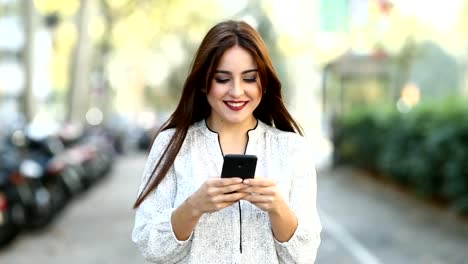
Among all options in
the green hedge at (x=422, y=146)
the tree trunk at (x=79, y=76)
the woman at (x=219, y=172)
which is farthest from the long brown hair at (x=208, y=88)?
the tree trunk at (x=79, y=76)

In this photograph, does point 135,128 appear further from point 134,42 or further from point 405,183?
point 405,183

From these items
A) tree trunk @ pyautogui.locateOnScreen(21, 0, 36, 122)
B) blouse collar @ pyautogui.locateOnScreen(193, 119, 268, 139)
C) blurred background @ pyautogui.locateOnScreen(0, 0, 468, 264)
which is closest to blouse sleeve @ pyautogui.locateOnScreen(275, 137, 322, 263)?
blouse collar @ pyautogui.locateOnScreen(193, 119, 268, 139)

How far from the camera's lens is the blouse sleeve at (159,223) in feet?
7.64

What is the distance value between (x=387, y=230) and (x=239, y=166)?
8.43 metres

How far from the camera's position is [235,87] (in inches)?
92.7

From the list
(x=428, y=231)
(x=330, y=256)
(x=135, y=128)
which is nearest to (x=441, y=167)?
(x=428, y=231)

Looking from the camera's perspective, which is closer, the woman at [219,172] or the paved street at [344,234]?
the woman at [219,172]

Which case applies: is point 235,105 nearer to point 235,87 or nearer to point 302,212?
point 235,87

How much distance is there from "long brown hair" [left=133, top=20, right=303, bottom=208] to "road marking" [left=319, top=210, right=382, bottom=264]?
586 centimetres

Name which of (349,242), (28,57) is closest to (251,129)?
(349,242)

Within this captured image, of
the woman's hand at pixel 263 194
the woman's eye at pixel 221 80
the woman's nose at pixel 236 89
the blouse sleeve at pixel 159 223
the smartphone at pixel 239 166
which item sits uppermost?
the woman's eye at pixel 221 80

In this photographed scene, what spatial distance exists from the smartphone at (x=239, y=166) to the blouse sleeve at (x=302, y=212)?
0.89 ft

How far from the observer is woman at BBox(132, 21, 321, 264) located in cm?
234

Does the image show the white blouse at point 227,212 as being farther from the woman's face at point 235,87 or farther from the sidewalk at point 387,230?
the sidewalk at point 387,230
